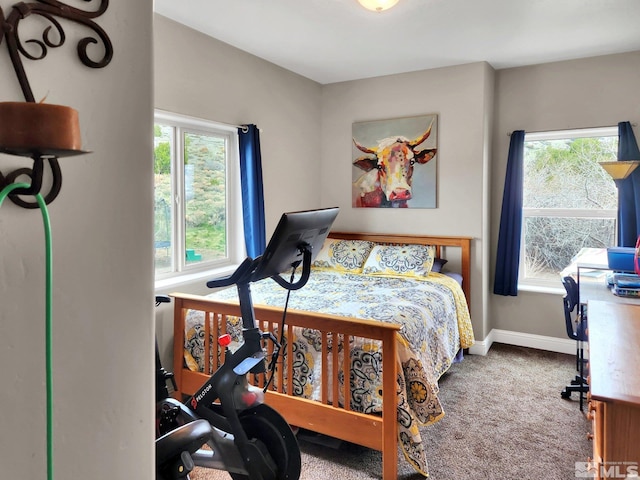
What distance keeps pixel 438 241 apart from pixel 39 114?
376 centimetres

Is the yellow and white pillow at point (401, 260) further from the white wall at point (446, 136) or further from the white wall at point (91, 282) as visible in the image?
the white wall at point (91, 282)

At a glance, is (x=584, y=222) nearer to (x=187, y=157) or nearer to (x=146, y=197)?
(x=187, y=157)

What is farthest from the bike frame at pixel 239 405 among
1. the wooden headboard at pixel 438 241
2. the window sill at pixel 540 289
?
the window sill at pixel 540 289

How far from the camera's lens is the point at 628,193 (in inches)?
139

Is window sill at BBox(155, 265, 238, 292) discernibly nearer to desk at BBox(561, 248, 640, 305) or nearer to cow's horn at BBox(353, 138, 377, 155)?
cow's horn at BBox(353, 138, 377, 155)

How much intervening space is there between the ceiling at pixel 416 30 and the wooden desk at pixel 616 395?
6.85 feet

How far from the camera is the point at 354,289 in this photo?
131 inches

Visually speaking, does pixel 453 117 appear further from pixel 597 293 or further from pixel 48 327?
pixel 48 327

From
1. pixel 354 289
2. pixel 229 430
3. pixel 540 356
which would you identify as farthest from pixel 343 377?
pixel 540 356

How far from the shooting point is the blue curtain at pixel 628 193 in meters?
3.49

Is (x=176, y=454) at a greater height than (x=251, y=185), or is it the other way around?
(x=251, y=185)

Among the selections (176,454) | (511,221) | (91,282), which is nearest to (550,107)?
(511,221)

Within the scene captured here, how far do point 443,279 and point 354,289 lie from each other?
80 cm

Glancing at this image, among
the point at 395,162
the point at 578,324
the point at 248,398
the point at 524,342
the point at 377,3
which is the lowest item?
the point at 524,342
